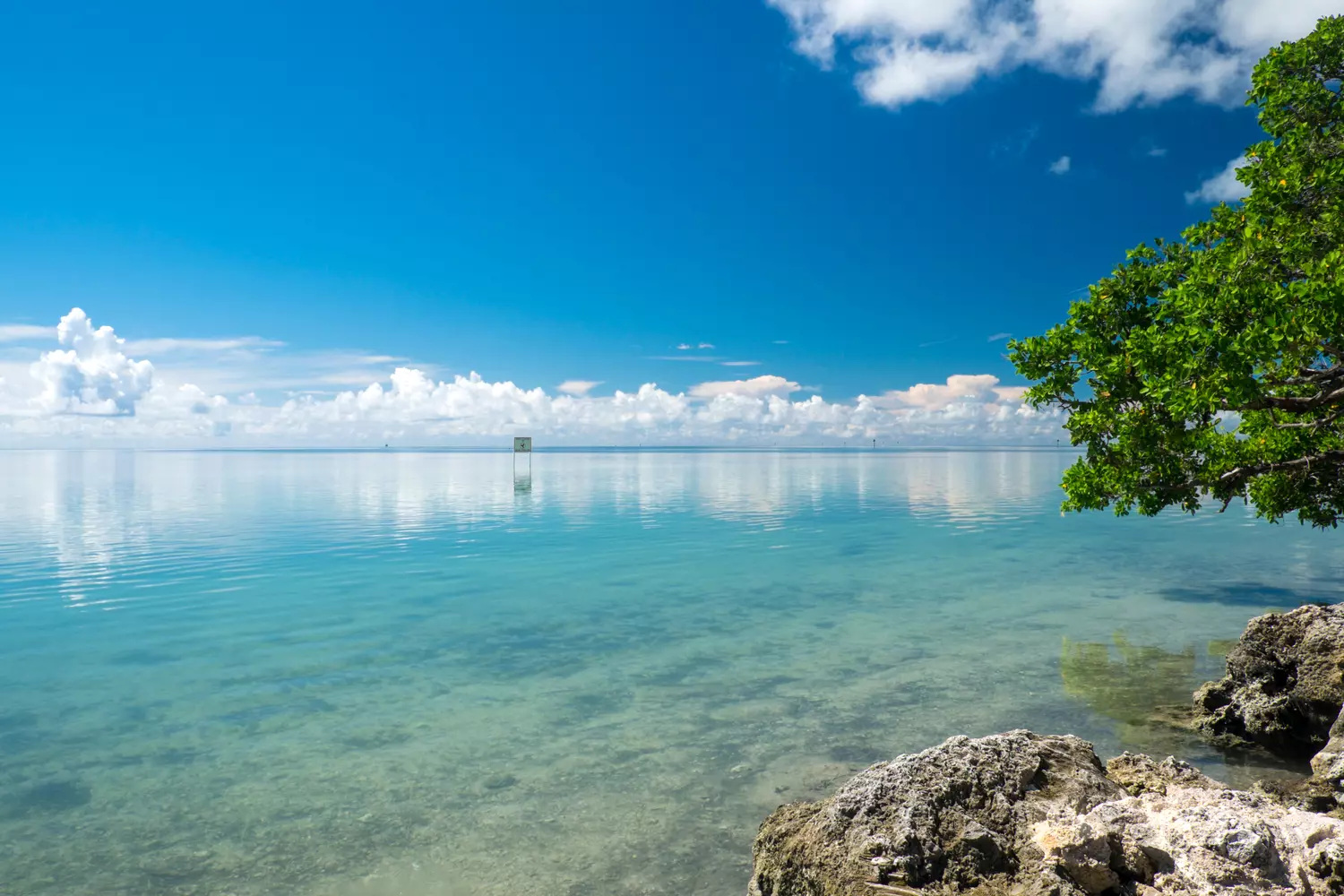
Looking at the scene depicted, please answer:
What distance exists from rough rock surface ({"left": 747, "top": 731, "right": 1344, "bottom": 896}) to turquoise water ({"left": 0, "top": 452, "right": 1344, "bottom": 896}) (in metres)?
2.16

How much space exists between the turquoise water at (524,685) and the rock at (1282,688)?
799 mm

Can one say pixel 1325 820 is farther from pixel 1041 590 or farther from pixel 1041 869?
pixel 1041 590

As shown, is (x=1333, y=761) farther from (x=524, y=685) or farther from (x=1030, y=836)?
(x=524, y=685)

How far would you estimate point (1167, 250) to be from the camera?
1959cm

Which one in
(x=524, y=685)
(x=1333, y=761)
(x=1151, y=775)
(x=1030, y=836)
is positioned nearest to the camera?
(x=1030, y=836)

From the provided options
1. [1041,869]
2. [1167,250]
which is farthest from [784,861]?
[1167,250]

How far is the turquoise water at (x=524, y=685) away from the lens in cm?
877

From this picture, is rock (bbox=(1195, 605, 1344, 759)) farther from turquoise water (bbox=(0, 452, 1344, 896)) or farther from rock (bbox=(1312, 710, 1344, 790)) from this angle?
rock (bbox=(1312, 710, 1344, 790))

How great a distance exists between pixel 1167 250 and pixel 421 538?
30753 mm

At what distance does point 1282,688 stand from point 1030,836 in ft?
27.4

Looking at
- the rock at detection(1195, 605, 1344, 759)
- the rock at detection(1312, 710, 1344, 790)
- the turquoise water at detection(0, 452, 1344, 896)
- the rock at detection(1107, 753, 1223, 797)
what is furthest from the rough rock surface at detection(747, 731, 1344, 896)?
the rock at detection(1195, 605, 1344, 759)

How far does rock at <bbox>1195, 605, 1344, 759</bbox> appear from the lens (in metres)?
10.6

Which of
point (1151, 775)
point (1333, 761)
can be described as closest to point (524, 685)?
point (1151, 775)

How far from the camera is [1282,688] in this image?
37.8ft
